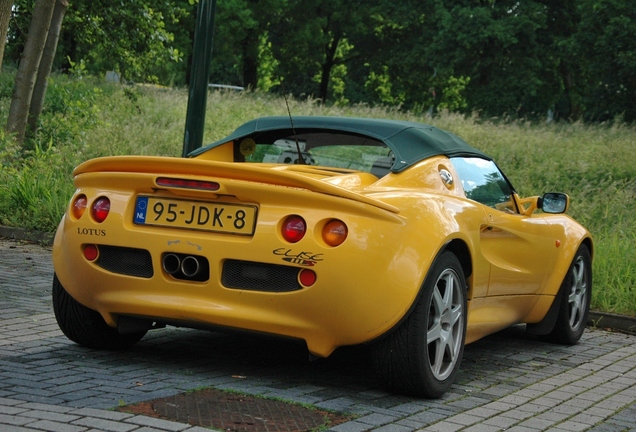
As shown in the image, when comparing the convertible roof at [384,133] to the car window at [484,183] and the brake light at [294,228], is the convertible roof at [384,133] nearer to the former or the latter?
the car window at [484,183]

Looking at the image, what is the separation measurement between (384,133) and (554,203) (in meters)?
1.75

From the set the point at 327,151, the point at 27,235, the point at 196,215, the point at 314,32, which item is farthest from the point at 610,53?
the point at 196,215

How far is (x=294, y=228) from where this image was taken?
469 centimetres

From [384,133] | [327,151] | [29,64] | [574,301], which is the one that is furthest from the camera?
[29,64]

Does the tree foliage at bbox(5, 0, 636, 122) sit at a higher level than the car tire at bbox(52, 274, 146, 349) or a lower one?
higher

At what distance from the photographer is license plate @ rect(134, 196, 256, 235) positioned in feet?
15.7

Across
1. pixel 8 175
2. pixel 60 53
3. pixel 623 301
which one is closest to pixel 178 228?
pixel 623 301

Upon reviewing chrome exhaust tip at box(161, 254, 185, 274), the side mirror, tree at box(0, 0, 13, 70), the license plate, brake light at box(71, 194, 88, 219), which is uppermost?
tree at box(0, 0, 13, 70)

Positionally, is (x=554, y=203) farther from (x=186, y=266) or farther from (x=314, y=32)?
(x=314, y=32)

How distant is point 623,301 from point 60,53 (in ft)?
129

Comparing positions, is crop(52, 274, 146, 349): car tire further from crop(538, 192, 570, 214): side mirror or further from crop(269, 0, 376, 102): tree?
crop(269, 0, 376, 102): tree

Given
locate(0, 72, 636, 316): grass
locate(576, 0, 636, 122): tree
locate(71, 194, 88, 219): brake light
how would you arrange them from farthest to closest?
locate(576, 0, 636, 122): tree → locate(0, 72, 636, 316): grass → locate(71, 194, 88, 219): brake light

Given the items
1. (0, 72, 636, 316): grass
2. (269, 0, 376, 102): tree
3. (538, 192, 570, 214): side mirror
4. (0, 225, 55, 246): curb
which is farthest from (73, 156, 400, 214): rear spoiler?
(269, 0, 376, 102): tree

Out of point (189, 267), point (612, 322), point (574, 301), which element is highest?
point (189, 267)
